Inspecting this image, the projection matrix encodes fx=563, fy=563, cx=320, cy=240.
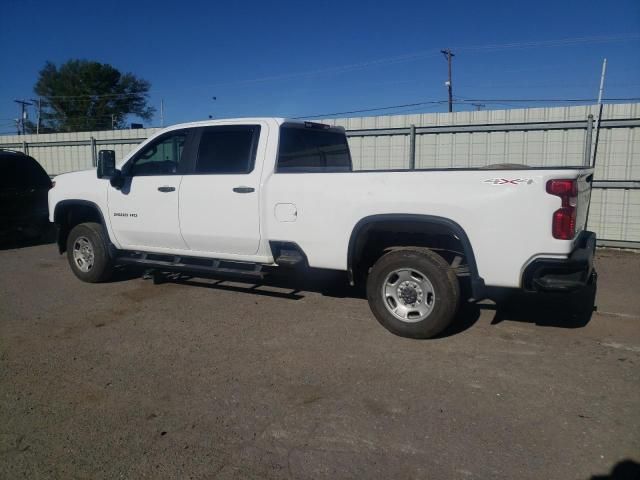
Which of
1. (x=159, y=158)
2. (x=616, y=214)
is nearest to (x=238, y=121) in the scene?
(x=159, y=158)

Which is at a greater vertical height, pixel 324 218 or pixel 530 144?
pixel 530 144

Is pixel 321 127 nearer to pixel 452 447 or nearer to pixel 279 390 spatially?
pixel 279 390

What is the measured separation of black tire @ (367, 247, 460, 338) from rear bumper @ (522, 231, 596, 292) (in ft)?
2.08

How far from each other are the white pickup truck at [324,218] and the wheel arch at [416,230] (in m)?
0.01

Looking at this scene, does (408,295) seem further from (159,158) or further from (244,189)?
(159,158)

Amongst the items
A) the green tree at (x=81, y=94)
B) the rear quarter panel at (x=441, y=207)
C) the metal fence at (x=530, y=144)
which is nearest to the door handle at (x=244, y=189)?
the rear quarter panel at (x=441, y=207)

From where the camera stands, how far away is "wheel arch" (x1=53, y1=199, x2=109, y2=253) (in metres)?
7.19

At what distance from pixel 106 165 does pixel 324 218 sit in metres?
2.95

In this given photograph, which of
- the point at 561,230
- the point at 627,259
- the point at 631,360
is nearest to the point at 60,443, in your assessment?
the point at 561,230

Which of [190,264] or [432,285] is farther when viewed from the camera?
[190,264]

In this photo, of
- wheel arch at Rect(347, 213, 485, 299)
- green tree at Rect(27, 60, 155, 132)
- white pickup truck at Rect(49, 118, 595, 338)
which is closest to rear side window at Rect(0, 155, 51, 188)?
white pickup truck at Rect(49, 118, 595, 338)

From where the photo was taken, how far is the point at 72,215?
759 cm

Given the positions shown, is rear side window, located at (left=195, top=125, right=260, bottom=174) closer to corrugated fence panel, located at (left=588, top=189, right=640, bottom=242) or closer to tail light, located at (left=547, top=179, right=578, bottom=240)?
tail light, located at (left=547, top=179, right=578, bottom=240)

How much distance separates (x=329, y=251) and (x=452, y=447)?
2.52 meters
